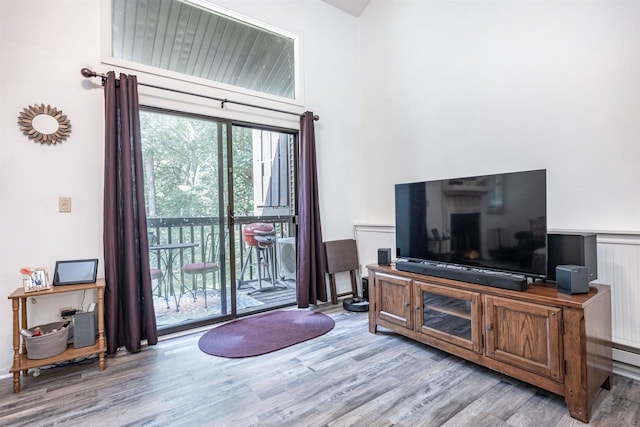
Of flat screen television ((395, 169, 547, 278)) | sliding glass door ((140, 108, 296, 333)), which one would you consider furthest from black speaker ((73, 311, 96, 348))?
flat screen television ((395, 169, 547, 278))

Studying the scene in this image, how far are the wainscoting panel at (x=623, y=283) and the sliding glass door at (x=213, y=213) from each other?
2.71 metres

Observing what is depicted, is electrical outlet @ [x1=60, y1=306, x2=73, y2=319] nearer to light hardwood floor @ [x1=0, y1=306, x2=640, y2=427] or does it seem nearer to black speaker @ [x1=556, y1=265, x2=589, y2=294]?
light hardwood floor @ [x1=0, y1=306, x2=640, y2=427]

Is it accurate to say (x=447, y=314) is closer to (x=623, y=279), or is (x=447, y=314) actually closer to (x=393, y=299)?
(x=393, y=299)

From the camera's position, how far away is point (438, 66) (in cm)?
307

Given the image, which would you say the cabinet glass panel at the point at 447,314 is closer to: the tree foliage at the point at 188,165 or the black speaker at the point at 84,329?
the tree foliage at the point at 188,165

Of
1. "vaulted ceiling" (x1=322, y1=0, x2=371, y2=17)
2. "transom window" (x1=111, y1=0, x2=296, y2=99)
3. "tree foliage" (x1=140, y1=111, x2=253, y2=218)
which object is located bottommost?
"tree foliage" (x1=140, y1=111, x2=253, y2=218)

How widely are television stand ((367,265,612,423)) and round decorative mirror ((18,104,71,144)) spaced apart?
112 inches

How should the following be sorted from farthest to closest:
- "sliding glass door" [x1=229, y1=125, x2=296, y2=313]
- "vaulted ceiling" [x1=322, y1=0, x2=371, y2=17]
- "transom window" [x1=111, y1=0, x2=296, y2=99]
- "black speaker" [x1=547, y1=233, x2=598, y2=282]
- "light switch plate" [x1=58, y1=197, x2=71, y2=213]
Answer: "vaulted ceiling" [x1=322, y1=0, x2=371, y2=17], "sliding glass door" [x1=229, y1=125, x2=296, y2=313], "transom window" [x1=111, y1=0, x2=296, y2=99], "light switch plate" [x1=58, y1=197, x2=71, y2=213], "black speaker" [x1=547, y1=233, x2=598, y2=282]

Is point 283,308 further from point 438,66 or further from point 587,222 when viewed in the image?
point 438,66

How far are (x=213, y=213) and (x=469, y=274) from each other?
231 cm

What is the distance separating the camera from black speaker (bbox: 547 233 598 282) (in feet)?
6.13

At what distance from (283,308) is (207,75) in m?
2.53

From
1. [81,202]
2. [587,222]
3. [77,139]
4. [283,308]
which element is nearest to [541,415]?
[587,222]

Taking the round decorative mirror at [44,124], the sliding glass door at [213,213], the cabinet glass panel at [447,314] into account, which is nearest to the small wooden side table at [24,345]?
the sliding glass door at [213,213]
